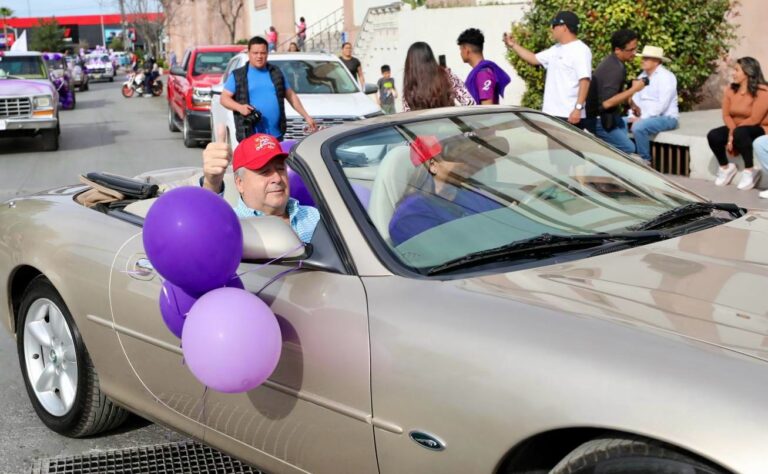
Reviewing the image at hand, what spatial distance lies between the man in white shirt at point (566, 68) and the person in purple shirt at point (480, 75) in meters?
0.94

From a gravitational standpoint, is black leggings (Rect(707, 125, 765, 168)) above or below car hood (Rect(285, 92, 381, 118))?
below

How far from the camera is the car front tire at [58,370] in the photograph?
13.3 ft

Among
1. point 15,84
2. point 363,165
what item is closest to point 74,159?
point 15,84

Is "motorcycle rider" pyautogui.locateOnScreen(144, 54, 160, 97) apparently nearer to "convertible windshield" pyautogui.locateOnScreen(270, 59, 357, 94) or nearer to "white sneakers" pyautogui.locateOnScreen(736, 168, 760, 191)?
"convertible windshield" pyautogui.locateOnScreen(270, 59, 357, 94)

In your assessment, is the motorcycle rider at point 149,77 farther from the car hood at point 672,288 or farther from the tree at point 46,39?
the tree at point 46,39

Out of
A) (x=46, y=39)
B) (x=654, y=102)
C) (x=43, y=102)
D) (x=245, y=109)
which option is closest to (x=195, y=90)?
(x=43, y=102)

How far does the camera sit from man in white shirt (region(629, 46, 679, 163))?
35.6ft

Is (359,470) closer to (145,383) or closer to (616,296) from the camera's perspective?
(616,296)

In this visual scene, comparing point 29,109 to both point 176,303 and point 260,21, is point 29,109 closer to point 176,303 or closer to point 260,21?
point 176,303

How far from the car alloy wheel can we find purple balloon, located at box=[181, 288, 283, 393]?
146 centimetres

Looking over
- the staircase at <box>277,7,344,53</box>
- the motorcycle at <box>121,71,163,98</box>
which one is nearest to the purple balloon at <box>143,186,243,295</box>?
the staircase at <box>277,7,344,53</box>

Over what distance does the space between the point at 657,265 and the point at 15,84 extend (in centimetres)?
1600

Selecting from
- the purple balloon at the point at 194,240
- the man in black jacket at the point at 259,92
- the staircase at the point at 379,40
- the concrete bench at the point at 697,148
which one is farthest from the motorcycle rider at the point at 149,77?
the purple balloon at the point at 194,240

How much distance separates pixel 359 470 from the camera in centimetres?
279
